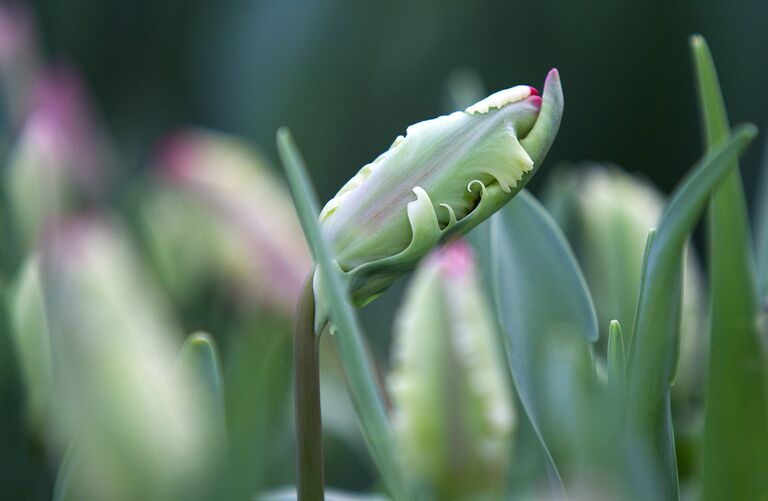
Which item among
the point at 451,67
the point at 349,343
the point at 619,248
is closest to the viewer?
the point at 349,343

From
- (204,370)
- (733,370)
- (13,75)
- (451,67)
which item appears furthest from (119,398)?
(451,67)

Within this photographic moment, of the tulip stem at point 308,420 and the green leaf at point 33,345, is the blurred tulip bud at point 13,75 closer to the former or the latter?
the green leaf at point 33,345

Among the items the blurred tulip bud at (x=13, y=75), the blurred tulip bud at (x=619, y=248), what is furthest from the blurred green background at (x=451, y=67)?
the blurred tulip bud at (x=619, y=248)

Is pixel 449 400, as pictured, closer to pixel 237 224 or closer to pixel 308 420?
pixel 308 420

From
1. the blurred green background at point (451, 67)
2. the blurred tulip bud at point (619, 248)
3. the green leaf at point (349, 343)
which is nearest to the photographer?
the green leaf at point (349, 343)

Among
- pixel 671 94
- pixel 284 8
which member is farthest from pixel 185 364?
pixel 671 94

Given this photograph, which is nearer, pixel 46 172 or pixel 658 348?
pixel 658 348

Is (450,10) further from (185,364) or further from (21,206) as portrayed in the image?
(185,364)
